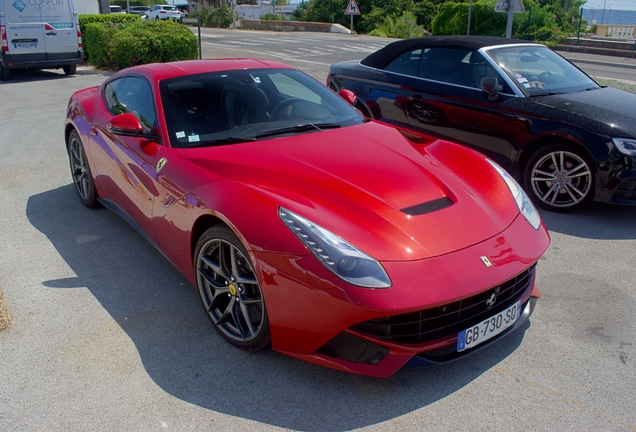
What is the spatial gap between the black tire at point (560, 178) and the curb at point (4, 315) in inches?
174

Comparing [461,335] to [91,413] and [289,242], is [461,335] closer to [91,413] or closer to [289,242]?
[289,242]

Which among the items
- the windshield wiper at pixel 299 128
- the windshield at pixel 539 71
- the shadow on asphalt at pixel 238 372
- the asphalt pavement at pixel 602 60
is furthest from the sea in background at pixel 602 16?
the shadow on asphalt at pixel 238 372

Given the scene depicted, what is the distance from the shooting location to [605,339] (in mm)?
3359

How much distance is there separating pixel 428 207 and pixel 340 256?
669 mm

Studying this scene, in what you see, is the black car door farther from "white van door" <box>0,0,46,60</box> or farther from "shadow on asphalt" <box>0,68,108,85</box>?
"shadow on asphalt" <box>0,68,108,85</box>

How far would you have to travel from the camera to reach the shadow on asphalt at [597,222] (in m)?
4.91

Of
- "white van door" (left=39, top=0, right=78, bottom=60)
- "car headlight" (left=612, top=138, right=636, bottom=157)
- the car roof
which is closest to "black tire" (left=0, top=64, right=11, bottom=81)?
"white van door" (left=39, top=0, right=78, bottom=60)

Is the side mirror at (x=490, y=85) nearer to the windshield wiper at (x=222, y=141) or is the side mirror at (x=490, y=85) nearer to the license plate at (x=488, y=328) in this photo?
the windshield wiper at (x=222, y=141)

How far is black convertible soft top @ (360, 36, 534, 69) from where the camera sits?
6289mm

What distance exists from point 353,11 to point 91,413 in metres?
31.3

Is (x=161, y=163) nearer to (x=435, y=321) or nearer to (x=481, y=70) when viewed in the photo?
(x=435, y=321)

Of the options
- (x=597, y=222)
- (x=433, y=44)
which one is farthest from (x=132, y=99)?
(x=597, y=222)

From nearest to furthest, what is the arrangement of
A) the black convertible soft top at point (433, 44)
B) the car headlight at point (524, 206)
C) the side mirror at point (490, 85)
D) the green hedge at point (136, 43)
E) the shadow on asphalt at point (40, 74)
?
1. the car headlight at point (524, 206)
2. the side mirror at point (490, 85)
3. the black convertible soft top at point (433, 44)
4. the shadow on asphalt at point (40, 74)
5. the green hedge at point (136, 43)

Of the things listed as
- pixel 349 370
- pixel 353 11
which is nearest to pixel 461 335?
pixel 349 370
